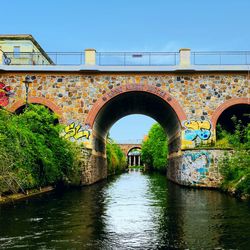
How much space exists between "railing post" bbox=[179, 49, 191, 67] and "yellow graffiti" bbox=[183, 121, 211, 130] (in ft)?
12.4

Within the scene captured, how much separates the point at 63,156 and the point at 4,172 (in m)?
7.70

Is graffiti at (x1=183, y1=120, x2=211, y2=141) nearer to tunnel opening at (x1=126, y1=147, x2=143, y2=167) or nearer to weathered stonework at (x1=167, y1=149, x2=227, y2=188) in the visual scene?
weathered stonework at (x1=167, y1=149, x2=227, y2=188)

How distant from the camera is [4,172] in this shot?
46.4ft

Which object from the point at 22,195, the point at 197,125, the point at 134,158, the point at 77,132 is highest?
the point at 197,125

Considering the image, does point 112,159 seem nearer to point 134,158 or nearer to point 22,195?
point 22,195

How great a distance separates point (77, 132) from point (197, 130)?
25.6ft

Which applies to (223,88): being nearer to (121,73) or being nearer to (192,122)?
(192,122)

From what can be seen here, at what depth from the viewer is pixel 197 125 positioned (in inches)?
1028

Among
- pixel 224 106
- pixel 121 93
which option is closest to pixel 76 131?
pixel 121 93

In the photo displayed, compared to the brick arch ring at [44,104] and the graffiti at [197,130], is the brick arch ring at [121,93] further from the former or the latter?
the brick arch ring at [44,104]

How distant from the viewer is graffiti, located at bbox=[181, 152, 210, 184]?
23.0m

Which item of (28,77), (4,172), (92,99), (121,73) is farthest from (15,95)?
(4,172)

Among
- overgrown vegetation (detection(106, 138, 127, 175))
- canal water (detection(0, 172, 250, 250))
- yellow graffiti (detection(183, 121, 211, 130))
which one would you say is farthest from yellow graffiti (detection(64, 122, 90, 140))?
overgrown vegetation (detection(106, 138, 127, 175))

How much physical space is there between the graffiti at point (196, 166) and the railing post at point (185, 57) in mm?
6100
